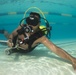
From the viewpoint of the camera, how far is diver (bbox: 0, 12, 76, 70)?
161 inches

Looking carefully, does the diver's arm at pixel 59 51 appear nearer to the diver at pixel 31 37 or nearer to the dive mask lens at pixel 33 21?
the diver at pixel 31 37

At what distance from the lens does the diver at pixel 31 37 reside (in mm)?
4078

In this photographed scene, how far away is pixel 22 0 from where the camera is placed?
973cm

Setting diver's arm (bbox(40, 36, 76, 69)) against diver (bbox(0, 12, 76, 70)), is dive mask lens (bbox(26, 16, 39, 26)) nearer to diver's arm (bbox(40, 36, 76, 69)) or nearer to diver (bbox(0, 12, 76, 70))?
diver (bbox(0, 12, 76, 70))

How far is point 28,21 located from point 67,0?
6.33 m

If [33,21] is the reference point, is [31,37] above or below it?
below

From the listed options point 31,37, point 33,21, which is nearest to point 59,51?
point 31,37

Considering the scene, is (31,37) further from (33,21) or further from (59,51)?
(59,51)

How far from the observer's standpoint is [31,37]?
4.34m

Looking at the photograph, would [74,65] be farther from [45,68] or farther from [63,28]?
[63,28]

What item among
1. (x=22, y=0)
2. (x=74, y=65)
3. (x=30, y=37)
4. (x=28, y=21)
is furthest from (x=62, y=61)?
(x=22, y=0)

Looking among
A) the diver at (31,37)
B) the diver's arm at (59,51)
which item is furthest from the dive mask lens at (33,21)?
the diver's arm at (59,51)

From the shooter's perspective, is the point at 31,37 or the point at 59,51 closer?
the point at 59,51

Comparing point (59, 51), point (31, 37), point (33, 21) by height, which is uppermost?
point (33, 21)
